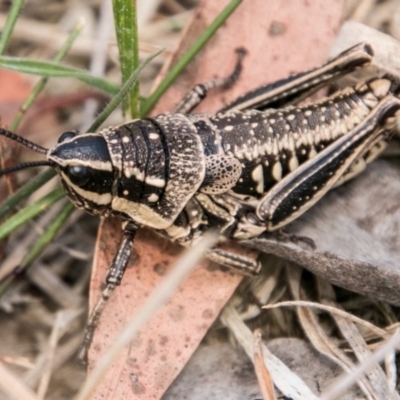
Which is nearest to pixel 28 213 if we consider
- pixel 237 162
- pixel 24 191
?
pixel 24 191

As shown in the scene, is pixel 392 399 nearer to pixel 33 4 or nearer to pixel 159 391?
pixel 159 391

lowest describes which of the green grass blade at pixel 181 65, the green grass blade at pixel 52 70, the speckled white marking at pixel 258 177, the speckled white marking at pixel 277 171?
the green grass blade at pixel 52 70

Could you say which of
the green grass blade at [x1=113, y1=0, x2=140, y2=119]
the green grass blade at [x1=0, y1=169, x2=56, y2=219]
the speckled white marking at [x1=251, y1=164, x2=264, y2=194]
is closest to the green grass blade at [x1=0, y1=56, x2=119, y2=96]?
the green grass blade at [x1=113, y1=0, x2=140, y2=119]

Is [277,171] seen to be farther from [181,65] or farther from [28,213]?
[28,213]

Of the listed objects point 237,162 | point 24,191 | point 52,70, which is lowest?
point 24,191

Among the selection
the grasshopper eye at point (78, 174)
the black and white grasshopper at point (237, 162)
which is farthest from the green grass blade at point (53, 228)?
the grasshopper eye at point (78, 174)

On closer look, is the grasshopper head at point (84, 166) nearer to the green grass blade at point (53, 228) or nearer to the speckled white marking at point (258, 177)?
the green grass blade at point (53, 228)
